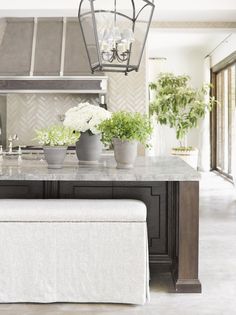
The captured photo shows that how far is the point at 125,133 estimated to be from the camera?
341cm

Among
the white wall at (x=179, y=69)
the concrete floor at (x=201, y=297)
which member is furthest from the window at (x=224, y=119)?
the concrete floor at (x=201, y=297)

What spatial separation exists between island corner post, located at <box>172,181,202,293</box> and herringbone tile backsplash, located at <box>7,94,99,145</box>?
391 cm

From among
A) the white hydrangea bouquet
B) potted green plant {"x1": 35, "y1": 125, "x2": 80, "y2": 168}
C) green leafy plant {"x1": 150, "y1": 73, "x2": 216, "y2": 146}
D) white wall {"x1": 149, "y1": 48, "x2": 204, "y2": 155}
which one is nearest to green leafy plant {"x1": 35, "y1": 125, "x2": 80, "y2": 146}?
potted green plant {"x1": 35, "y1": 125, "x2": 80, "y2": 168}

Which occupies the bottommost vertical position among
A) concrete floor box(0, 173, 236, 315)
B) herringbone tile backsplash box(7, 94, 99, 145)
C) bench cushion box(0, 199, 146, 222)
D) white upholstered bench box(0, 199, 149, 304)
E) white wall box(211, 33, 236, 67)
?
concrete floor box(0, 173, 236, 315)

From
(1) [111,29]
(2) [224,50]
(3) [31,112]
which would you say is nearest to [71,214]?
(1) [111,29]

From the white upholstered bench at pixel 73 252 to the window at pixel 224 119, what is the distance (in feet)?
23.2

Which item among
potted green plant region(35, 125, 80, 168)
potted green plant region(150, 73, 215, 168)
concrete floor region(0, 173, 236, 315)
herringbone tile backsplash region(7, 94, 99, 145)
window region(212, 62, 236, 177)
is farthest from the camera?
window region(212, 62, 236, 177)

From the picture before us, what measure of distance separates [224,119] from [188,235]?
8.01 meters

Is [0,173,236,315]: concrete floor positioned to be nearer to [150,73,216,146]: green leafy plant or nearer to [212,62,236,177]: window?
[150,73,216,146]: green leafy plant

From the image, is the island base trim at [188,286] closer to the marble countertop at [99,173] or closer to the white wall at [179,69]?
the marble countertop at [99,173]

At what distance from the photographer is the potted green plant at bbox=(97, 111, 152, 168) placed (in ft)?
11.1

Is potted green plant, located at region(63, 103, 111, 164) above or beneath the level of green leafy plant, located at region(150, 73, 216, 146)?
beneath

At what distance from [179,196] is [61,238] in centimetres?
82

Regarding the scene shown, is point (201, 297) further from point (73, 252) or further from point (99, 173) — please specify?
point (99, 173)
